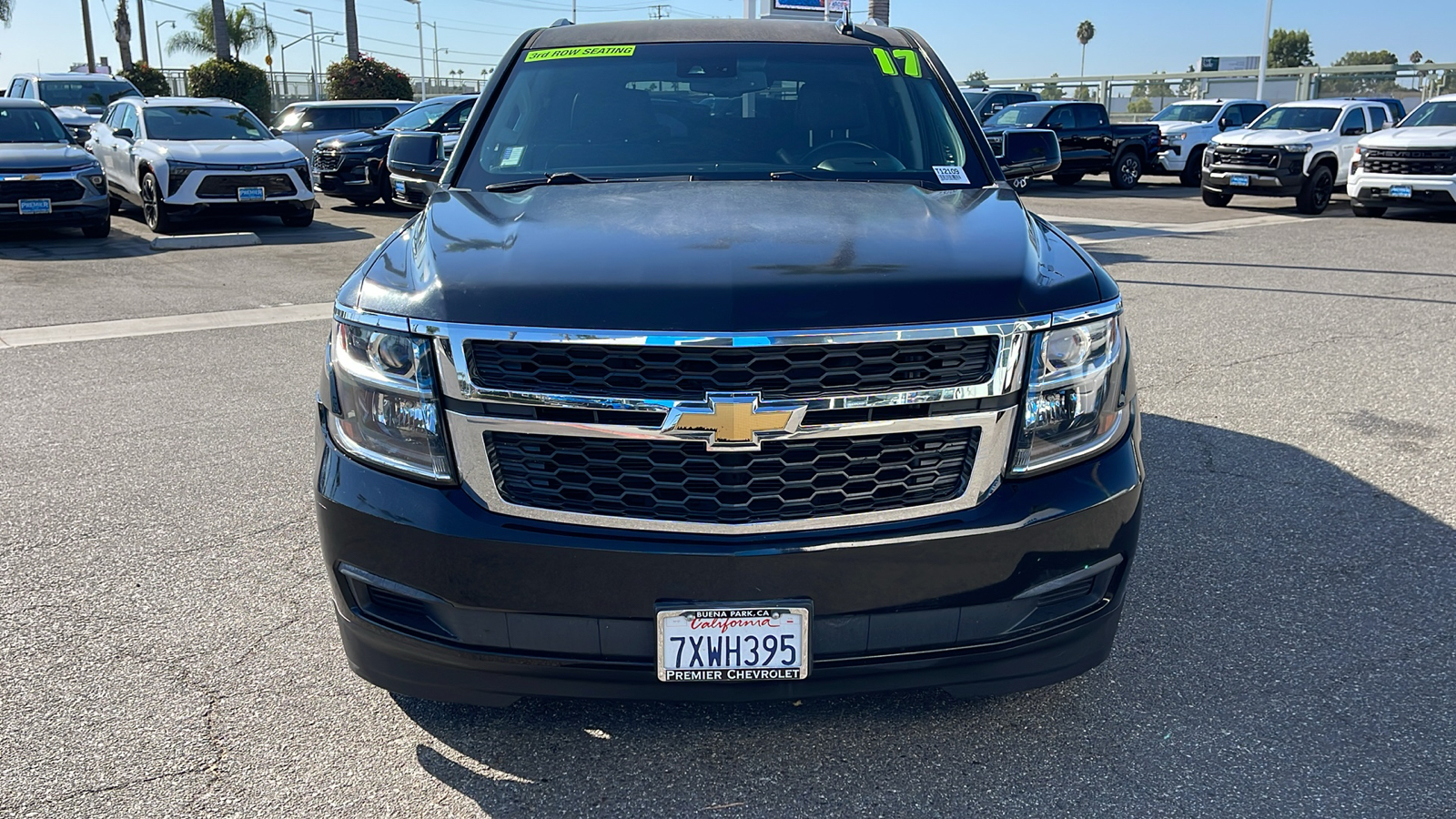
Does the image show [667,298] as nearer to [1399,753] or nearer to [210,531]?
[1399,753]

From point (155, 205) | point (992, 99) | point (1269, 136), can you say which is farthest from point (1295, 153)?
point (155, 205)

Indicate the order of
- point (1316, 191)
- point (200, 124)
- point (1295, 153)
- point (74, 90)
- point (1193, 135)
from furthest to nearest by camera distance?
1. point (1193, 135)
2. point (74, 90)
3. point (1295, 153)
4. point (1316, 191)
5. point (200, 124)

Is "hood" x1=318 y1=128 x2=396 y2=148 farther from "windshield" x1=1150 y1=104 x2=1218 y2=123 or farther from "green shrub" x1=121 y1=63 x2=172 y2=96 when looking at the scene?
"green shrub" x1=121 y1=63 x2=172 y2=96

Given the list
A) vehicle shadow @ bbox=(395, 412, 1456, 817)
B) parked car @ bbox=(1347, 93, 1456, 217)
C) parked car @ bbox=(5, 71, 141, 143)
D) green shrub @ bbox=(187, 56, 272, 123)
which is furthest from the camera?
green shrub @ bbox=(187, 56, 272, 123)

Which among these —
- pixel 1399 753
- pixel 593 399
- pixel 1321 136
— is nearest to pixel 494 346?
pixel 593 399

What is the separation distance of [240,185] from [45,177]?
206 cm

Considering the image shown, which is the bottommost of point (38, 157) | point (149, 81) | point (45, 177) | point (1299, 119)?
point (45, 177)

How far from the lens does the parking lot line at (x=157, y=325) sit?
8266mm

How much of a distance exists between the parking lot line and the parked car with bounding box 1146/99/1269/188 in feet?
65.1

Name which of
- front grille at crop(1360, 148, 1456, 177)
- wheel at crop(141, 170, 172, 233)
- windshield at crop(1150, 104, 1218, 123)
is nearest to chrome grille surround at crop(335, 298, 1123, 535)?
wheel at crop(141, 170, 172, 233)

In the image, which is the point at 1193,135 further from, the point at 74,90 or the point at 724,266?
the point at 724,266

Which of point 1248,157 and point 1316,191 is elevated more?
point 1248,157

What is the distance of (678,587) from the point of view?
2479 mm

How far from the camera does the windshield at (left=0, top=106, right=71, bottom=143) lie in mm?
14023
